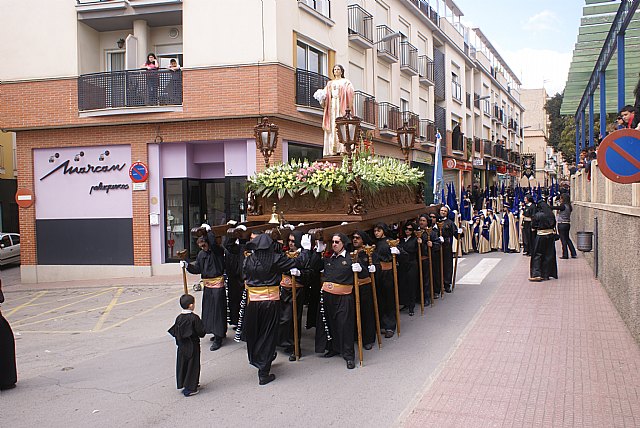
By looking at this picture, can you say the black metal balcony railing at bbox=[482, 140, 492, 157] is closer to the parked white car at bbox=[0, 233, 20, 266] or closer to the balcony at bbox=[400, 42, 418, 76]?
the balcony at bbox=[400, 42, 418, 76]

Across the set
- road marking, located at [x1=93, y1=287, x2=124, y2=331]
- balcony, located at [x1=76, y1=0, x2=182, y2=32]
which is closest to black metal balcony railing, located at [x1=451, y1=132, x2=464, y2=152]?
balcony, located at [x1=76, y1=0, x2=182, y2=32]

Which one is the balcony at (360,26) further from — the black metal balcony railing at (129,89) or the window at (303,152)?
the black metal balcony railing at (129,89)

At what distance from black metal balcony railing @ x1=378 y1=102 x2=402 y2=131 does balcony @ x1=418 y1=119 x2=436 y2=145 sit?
3.63 m

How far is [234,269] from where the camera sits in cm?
862

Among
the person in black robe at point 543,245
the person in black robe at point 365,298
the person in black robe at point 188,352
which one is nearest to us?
the person in black robe at point 188,352

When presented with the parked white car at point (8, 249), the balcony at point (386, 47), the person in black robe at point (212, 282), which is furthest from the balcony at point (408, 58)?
the person in black robe at point (212, 282)

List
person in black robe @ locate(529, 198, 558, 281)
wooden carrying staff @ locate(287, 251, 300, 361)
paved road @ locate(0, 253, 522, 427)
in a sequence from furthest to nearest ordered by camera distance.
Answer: person in black robe @ locate(529, 198, 558, 281) → wooden carrying staff @ locate(287, 251, 300, 361) → paved road @ locate(0, 253, 522, 427)

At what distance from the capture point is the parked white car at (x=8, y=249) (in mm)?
21062

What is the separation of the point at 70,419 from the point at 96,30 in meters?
14.6

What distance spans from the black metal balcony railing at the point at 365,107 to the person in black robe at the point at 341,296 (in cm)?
1366

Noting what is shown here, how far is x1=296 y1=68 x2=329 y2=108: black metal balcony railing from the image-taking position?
1645 centimetres

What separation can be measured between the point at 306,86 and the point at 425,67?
1422cm

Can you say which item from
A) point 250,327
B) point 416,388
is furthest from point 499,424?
point 250,327

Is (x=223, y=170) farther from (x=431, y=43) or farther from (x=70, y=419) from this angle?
(x=431, y=43)
